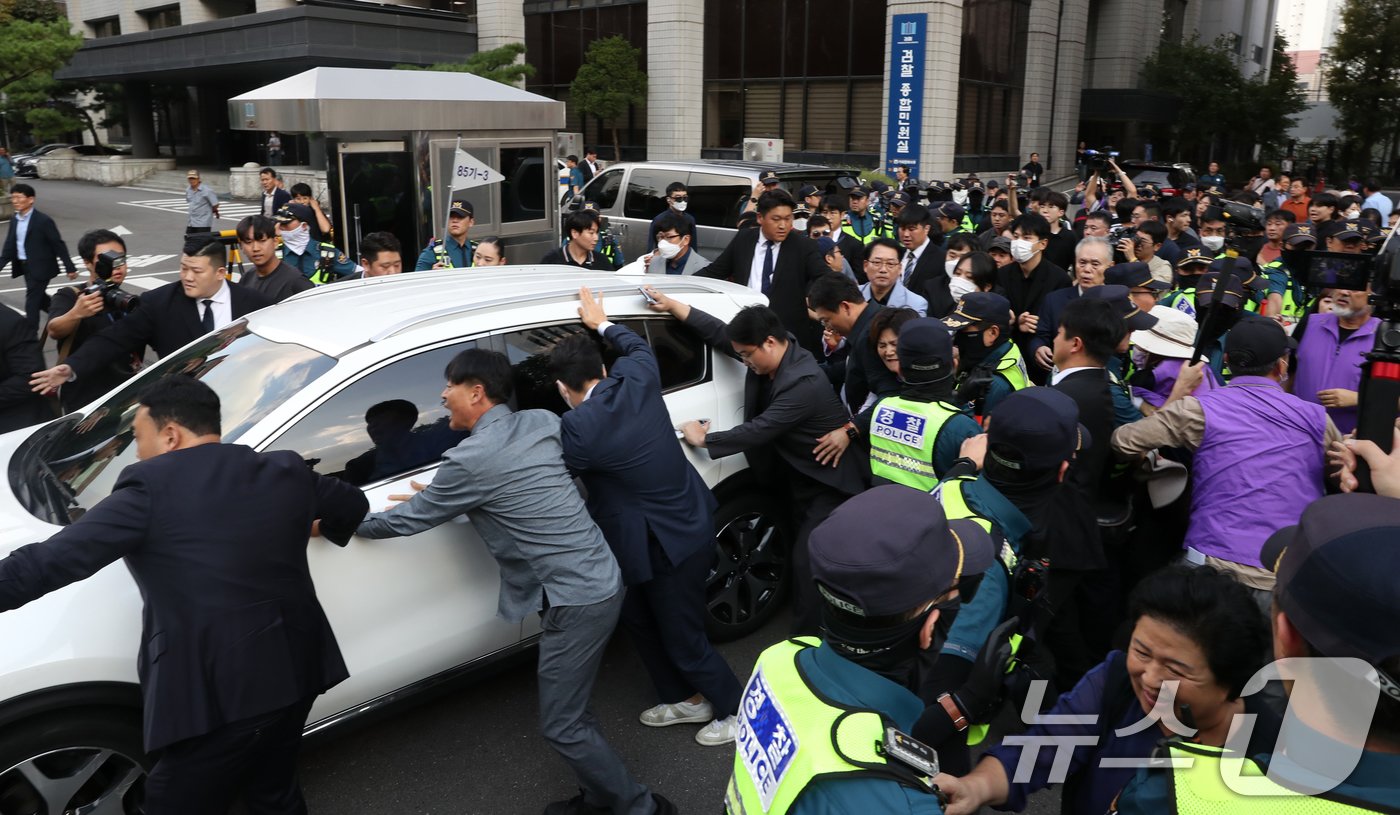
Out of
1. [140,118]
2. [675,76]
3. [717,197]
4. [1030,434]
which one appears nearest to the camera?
[1030,434]

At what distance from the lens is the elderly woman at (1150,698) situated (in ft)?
6.49

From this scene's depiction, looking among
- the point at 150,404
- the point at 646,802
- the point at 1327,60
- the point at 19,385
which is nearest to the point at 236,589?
the point at 150,404

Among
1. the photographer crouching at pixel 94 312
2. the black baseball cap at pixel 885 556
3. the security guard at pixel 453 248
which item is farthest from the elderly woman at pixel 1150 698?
the security guard at pixel 453 248

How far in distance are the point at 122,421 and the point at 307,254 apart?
5.10 m

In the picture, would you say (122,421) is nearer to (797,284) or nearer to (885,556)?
(885,556)

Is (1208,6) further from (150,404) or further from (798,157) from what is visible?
(150,404)

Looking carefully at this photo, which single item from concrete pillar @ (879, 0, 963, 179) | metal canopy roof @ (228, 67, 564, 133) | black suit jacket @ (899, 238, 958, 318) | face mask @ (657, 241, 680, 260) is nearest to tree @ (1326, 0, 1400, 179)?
concrete pillar @ (879, 0, 963, 179)

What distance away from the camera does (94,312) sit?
5402 millimetres

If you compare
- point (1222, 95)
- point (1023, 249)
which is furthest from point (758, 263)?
point (1222, 95)

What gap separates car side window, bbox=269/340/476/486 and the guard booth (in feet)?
21.7

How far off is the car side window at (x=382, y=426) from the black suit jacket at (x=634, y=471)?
0.58m

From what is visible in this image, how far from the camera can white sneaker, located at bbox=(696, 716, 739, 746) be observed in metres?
4.06

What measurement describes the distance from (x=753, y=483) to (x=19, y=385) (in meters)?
3.78

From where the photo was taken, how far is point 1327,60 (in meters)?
37.6
